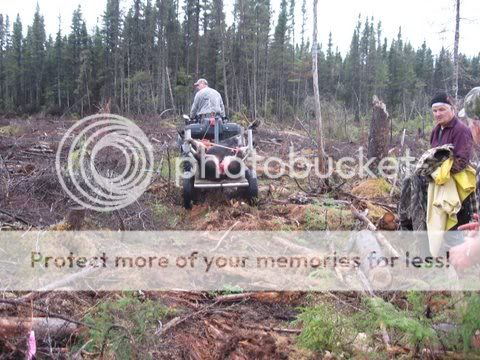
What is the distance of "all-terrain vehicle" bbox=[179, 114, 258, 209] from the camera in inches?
327

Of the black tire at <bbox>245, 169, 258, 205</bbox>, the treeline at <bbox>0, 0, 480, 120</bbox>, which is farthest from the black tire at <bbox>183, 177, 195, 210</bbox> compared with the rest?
the treeline at <bbox>0, 0, 480, 120</bbox>

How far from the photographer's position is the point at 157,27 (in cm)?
4981

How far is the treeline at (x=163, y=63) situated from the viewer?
46875 mm

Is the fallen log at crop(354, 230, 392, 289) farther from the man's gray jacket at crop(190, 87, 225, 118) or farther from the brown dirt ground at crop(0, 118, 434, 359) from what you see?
the man's gray jacket at crop(190, 87, 225, 118)

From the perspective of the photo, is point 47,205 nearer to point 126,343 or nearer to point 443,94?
point 126,343

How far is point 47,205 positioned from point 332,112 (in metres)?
20.1

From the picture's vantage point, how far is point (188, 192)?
8477 millimetres

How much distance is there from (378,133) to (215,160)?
184 inches

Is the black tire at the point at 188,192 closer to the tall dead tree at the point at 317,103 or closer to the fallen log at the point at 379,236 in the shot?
the fallen log at the point at 379,236

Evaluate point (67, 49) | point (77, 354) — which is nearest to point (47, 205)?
point (77, 354)

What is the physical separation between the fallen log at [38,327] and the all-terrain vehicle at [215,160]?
476 cm

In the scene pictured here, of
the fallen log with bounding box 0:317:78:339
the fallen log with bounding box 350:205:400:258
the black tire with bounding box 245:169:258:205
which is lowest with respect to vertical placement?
the fallen log with bounding box 0:317:78:339

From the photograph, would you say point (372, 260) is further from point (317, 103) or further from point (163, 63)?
point (163, 63)

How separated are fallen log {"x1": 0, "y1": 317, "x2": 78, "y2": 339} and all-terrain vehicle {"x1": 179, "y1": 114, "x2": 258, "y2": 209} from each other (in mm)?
4761
